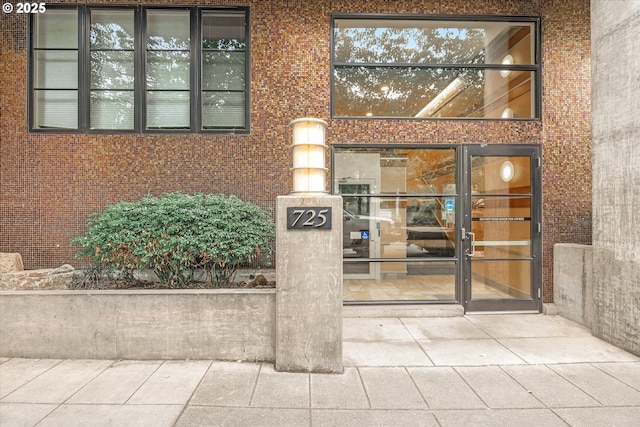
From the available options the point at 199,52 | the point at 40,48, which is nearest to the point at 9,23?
the point at 40,48

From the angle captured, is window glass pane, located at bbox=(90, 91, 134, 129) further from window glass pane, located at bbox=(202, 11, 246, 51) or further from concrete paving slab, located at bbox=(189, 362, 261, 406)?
concrete paving slab, located at bbox=(189, 362, 261, 406)

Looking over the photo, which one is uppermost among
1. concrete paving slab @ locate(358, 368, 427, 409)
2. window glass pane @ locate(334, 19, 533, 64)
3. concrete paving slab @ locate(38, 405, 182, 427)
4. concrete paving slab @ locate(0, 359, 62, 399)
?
window glass pane @ locate(334, 19, 533, 64)

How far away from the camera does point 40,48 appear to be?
6.55 metres

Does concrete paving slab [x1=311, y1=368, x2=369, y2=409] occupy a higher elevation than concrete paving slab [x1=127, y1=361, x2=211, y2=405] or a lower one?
lower

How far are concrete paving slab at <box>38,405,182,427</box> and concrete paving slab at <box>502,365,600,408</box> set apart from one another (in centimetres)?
367

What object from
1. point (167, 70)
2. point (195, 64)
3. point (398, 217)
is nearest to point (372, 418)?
point (398, 217)

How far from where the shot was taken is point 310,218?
4.01 meters

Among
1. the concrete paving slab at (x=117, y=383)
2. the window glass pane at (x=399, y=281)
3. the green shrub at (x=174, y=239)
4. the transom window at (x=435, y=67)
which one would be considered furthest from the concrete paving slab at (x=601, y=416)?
the transom window at (x=435, y=67)

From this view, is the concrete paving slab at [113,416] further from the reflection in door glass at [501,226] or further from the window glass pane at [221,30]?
the window glass pane at [221,30]

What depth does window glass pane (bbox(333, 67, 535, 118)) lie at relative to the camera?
655cm

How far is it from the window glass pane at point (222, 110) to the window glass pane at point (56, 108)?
2572mm

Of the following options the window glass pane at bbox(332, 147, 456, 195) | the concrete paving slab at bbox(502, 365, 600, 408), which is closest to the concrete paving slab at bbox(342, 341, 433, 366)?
the concrete paving slab at bbox(502, 365, 600, 408)

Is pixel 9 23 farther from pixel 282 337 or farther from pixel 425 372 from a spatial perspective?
pixel 425 372

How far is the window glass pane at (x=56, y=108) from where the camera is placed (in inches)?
258
